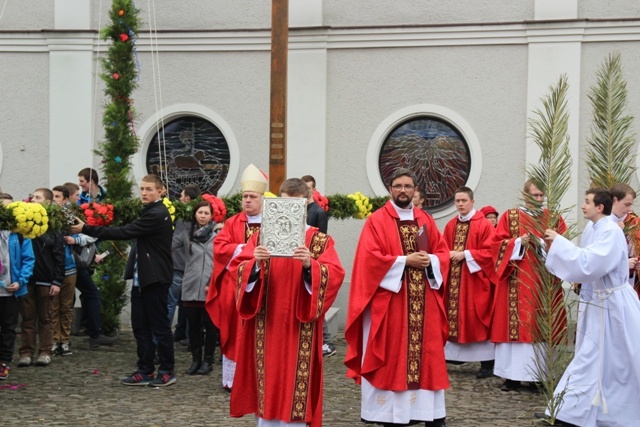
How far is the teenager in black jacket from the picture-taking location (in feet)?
32.4

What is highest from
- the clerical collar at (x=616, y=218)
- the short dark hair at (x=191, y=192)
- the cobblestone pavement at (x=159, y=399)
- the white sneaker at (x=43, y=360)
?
the short dark hair at (x=191, y=192)

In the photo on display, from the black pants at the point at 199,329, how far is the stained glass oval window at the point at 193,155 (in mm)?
4574

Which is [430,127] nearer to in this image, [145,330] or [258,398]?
[145,330]

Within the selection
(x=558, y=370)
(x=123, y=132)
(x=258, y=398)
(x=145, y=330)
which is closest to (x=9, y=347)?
(x=145, y=330)

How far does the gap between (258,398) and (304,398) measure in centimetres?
34

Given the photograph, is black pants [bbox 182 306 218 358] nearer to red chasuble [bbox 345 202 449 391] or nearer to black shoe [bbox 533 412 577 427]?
red chasuble [bbox 345 202 449 391]

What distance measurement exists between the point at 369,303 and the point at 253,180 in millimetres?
1476

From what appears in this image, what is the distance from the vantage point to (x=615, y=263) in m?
8.11

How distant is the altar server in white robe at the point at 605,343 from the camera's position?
8078 mm

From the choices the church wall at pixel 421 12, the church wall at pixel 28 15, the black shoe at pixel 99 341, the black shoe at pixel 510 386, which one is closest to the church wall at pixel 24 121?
the church wall at pixel 28 15

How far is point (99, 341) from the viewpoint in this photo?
40.9 ft

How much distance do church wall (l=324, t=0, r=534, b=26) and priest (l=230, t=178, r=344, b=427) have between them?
7.75m

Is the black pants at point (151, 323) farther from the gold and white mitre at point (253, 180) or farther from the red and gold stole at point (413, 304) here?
the red and gold stole at point (413, 304)

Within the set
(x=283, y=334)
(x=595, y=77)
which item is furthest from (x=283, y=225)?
(x=595, y=77)
